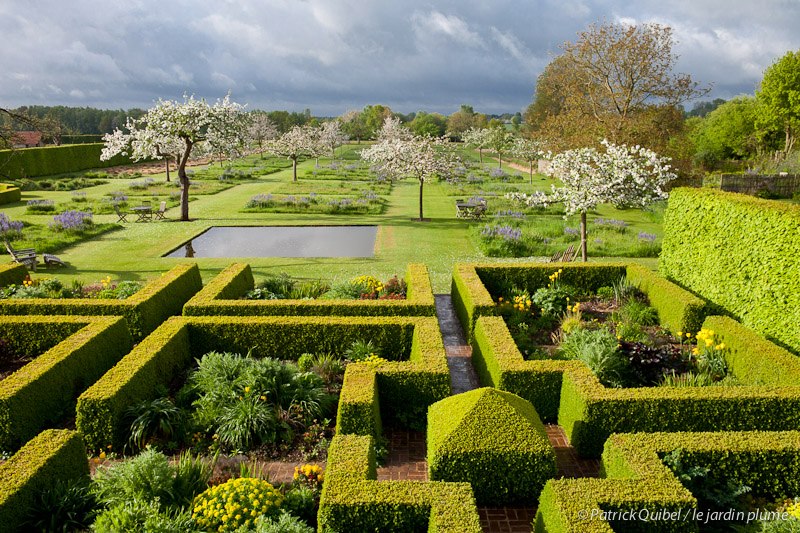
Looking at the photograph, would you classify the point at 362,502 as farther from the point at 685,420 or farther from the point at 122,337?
the point at 122,337

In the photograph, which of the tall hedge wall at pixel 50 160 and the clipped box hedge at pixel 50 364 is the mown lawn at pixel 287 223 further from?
the tall hedge wall at pixel 50 160

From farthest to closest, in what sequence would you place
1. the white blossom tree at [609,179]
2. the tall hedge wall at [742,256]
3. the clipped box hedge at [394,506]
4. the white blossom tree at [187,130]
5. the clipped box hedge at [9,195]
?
the clipped box hedge at [9,195] < the white blossom tree at [187,130] < the white blossom tree at [609,179] < the tall hedge wall at [742,256] < the clipped box hedge at [394,506]

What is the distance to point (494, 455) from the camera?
6.24m

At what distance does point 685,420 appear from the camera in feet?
A: 24.0

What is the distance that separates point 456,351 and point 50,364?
730 centimetres

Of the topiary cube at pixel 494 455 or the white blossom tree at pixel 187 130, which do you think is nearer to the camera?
the topiary cube at pixel 494 455

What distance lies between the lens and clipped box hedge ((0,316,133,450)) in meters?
7.34

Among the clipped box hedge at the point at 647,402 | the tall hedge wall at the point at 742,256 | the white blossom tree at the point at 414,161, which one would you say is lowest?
the clipped box hedge at the point at 647,402

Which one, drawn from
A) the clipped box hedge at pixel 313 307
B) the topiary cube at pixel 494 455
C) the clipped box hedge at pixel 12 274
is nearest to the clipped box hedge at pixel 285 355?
the clipped box hedge at pixel 313 307

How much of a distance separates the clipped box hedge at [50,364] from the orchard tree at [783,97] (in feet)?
174

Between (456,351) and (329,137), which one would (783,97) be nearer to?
(329,137)

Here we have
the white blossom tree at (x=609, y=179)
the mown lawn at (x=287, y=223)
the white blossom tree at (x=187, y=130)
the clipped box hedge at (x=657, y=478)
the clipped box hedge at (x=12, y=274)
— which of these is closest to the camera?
the clipped box hedge at (x=657, y=478)

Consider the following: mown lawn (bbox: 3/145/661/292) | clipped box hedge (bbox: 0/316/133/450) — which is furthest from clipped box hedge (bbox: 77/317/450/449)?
mown lawn (bbox: 3/145/661/292)

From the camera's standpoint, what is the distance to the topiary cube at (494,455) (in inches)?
247
